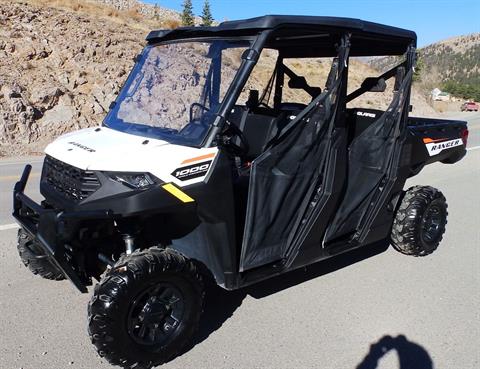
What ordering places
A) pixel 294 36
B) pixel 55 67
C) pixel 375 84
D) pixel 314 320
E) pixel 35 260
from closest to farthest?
pixel 314 320 → pixel 294 36 → pixel 35 260 → pixel 375 84 → pixel 55 67

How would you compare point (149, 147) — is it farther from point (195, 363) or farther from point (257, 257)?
point (195, 363)

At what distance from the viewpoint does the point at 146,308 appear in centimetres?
318

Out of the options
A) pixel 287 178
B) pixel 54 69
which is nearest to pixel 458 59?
pixel 54 69

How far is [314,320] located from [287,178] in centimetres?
114

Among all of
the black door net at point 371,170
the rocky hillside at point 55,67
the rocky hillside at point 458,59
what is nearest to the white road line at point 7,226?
the black door net at point 371,170

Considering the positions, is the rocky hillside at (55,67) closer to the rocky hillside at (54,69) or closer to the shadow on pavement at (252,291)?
the rocky hillside at (54,69)

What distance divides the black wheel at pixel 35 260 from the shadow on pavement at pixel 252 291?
4.12ft

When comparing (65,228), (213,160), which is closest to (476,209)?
(213,160)

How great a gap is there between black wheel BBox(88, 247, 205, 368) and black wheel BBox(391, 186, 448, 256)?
258 cm

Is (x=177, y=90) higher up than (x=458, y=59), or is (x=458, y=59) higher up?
(x=177, y=90)

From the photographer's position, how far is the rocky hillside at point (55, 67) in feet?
47.6

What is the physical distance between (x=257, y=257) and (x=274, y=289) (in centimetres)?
84

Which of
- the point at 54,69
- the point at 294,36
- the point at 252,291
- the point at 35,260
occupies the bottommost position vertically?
the point at 54,69

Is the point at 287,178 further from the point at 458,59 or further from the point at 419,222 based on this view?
the point at 458,59
